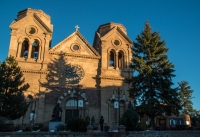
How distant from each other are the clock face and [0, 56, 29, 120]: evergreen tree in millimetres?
7838

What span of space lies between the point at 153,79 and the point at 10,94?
1527cm

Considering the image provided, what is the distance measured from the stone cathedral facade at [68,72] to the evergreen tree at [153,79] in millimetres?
4130

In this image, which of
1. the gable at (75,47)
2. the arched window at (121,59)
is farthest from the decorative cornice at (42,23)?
the arched window at (121,59)

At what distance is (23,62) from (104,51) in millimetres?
12169

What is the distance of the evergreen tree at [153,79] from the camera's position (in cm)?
2078

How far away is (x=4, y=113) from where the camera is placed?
20.2 metres

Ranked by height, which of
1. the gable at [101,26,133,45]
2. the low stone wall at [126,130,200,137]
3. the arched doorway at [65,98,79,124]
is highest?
the gable at [101,26,133,45]

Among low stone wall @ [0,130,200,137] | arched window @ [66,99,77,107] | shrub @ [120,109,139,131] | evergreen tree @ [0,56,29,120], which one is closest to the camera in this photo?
low stone wall @ [0,130,200,137]

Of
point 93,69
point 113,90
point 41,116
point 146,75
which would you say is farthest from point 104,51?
point 41,116

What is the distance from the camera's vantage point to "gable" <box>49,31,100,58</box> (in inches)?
1189

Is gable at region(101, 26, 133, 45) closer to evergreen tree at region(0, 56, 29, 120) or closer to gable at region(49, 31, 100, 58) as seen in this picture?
gable at region(49, 31, 100, 58)

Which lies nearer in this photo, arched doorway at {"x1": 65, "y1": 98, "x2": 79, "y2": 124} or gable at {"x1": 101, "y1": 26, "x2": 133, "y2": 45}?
arched doorway at {"x1": 65, "y1": 98, "x2": 79, "y2": 124}

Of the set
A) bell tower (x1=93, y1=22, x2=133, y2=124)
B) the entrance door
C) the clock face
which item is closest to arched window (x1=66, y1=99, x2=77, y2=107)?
the entrance door

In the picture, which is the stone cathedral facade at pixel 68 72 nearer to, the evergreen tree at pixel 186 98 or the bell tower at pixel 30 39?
the bell tower at pixel 30 39
